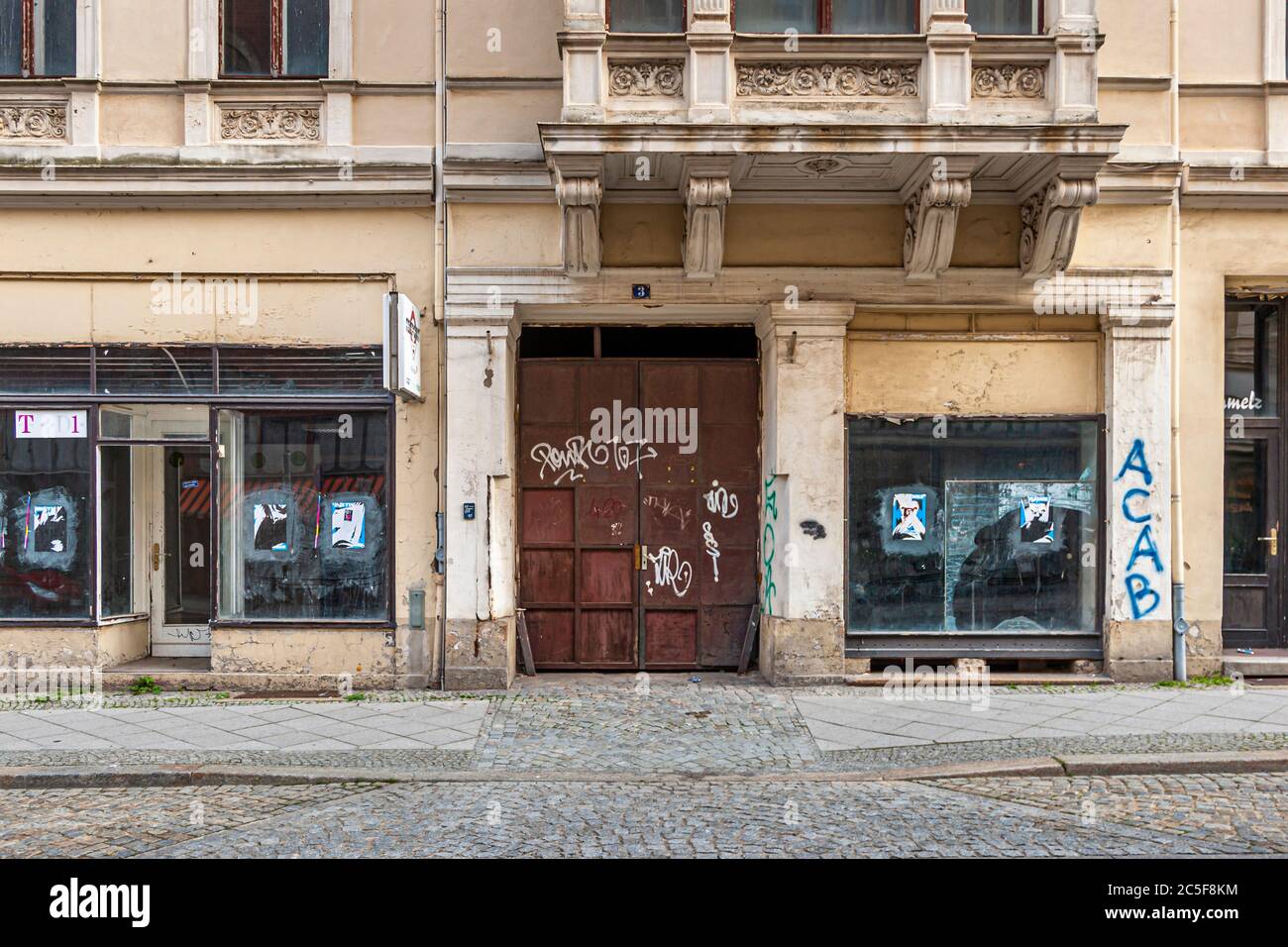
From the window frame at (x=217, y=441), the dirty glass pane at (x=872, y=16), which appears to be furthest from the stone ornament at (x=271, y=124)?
the dirty glass pane at (x=872, y=16)

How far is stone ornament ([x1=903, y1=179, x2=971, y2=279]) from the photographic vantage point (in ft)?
29.9

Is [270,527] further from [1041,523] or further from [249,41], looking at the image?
[1041,523]

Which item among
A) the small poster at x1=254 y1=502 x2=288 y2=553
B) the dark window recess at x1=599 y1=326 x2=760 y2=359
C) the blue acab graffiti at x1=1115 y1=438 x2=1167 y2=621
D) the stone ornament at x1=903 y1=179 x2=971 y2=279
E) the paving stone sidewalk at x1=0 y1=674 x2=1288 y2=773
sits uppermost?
the stone ornament at x1=903 y1=179 x2=971 y2=279

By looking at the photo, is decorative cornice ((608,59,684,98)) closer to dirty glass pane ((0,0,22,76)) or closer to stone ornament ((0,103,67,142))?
stone ornament ((0,103,67,142))

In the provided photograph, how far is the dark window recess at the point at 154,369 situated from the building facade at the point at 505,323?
0.03 meters

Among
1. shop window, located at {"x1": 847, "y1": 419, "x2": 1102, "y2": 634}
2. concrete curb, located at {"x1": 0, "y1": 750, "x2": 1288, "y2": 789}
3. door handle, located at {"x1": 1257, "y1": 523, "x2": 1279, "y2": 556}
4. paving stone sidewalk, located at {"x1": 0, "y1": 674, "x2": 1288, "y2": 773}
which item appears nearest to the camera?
concrete curb, located at {"x1": 0, "y1": 750, "x2": 1288, "y2": 789}

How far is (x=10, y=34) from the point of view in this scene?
995 centimetres

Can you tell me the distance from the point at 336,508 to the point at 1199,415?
28.2 feet

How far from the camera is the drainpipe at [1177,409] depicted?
9922 mm

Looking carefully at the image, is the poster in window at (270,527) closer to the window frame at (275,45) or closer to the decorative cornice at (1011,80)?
the window frame at (275,45)

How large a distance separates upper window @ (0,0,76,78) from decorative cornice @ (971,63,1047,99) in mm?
8612

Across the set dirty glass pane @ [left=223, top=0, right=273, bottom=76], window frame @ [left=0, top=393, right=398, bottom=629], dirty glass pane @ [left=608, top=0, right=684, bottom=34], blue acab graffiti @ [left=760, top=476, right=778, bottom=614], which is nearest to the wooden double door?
blue acab graffiti @ [left=760, top=476, right=778, bottom=614]

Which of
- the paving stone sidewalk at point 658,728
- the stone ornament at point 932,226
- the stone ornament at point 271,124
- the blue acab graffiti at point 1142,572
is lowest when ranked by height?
the paving stone sidewalk at point 658,728

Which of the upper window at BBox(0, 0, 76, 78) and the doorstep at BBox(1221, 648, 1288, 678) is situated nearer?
the upper window at BBox(0, 0, 76, 78)
